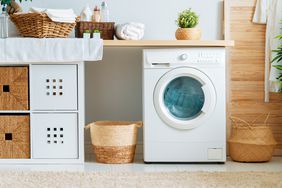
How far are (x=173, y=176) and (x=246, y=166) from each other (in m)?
0.73

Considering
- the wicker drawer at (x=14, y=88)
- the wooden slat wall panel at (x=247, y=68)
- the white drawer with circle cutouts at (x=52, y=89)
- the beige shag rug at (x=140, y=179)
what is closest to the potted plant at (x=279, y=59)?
the wooden slat wall panel at (x=247, y=68)

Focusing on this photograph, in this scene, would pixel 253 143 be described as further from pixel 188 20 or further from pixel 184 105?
pixel 188 20

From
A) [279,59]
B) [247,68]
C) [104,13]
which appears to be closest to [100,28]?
[104,13]

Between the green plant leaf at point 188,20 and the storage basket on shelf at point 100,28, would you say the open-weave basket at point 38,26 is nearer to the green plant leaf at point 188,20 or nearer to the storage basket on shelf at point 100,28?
the storage basket on shelf at point 100,28

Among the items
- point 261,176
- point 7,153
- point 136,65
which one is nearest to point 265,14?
point 136,65

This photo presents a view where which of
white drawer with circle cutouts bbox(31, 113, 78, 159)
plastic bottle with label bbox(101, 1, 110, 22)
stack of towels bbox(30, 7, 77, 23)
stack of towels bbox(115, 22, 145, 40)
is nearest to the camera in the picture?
stack of towels bbox(30, 7, 77, 23)

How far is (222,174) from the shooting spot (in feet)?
11.9

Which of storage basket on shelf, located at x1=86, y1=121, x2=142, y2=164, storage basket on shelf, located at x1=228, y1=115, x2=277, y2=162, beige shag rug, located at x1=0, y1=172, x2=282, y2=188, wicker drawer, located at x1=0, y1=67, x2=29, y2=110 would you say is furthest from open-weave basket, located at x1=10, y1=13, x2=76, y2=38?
storage basket on shelf, located at x1=228, y1=115, x2=277, y2=162

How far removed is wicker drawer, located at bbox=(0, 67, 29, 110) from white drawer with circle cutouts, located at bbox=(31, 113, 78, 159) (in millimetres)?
131

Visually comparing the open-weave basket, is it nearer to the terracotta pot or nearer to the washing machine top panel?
the washing machine top panel

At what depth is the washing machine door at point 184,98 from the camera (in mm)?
4031

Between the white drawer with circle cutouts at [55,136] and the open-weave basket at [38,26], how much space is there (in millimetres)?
553

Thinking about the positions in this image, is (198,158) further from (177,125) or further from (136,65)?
(136,65)

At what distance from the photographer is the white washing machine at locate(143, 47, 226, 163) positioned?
4.04m
